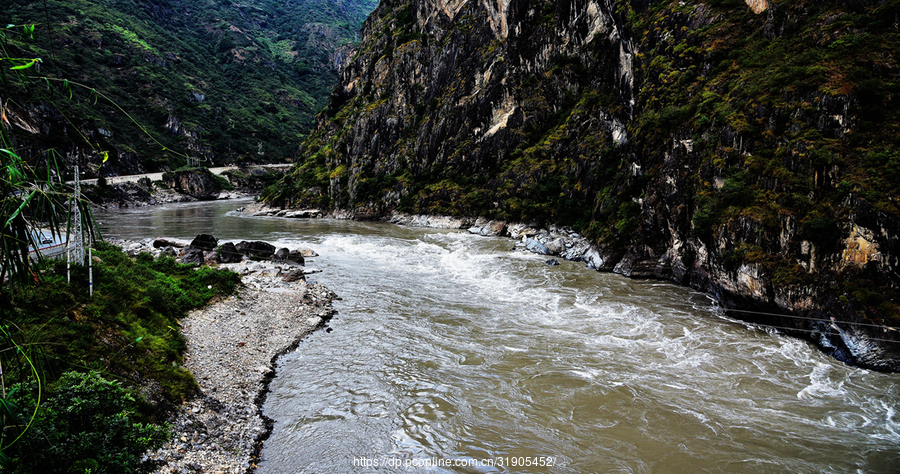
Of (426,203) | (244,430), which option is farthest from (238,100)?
(244,430)

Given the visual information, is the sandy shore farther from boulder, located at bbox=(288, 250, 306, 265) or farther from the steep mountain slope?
the steep mountain slope

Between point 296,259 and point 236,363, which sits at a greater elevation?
point 296,259

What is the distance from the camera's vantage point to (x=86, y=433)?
5.80 m

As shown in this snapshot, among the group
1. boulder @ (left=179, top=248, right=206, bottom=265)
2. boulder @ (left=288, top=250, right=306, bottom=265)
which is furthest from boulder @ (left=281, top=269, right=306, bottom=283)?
boulder @ (left=179, top=248, right=206, bottom=265)

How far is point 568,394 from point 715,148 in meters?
13.8

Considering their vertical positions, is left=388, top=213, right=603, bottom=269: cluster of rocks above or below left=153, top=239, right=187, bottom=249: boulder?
above

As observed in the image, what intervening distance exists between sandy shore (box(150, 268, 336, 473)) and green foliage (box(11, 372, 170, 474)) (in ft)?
1.51

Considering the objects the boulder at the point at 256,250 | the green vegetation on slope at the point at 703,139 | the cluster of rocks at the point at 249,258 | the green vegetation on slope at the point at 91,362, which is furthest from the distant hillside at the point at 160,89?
the green vegetation on slope at the point at 91,362

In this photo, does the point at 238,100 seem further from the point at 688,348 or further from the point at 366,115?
the point at 688,348

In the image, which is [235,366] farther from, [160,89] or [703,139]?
[160,89]

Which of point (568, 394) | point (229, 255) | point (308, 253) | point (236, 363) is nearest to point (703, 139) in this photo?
point (568, 394)

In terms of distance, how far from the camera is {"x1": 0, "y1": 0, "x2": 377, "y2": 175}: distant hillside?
246 feet

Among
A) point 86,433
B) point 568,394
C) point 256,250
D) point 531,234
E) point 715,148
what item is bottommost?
point 568,394

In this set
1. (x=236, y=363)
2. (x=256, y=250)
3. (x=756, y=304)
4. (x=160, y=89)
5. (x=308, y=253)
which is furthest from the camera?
(x=160, y=89)
